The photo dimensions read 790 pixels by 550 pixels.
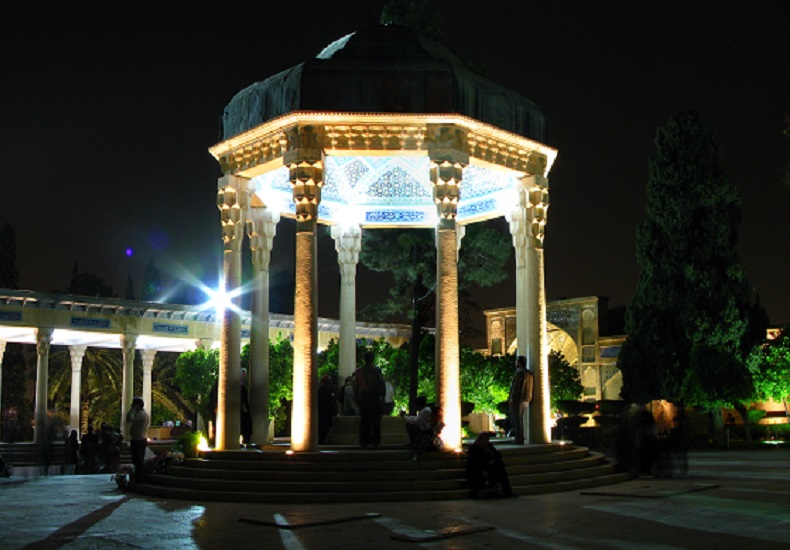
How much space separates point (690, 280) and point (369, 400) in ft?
65.2

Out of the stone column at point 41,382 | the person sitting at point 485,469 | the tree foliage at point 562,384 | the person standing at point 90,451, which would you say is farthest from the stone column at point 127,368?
the person sitting at point 485,469

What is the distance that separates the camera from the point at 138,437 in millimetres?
14625

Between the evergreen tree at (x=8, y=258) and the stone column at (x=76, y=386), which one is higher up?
the evergreen tree at (x=8, y=258)

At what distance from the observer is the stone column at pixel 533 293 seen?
15352mm

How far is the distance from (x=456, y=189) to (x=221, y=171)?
4.59m

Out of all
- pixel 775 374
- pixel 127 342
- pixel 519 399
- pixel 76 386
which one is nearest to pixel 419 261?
pixel 519 399

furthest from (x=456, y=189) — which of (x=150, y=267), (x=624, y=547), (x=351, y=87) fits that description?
(x=150, y=267)

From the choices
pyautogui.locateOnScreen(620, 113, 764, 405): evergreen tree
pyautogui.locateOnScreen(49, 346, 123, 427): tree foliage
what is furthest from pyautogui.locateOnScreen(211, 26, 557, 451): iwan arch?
pyautogui.locateOnScreen(49, 346, 123, 427): tree foliage

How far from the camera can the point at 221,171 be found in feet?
52.8

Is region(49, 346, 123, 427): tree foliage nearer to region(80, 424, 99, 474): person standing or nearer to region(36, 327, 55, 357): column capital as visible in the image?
region(36, 327, 55, 357): column capital

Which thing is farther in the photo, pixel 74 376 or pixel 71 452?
pixel 74 376

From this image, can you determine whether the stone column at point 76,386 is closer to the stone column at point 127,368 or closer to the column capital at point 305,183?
the stone column at point 127,368

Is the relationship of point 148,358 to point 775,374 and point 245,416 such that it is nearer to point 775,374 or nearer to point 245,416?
point 775,374

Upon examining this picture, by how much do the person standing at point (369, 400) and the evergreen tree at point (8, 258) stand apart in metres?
32.9
